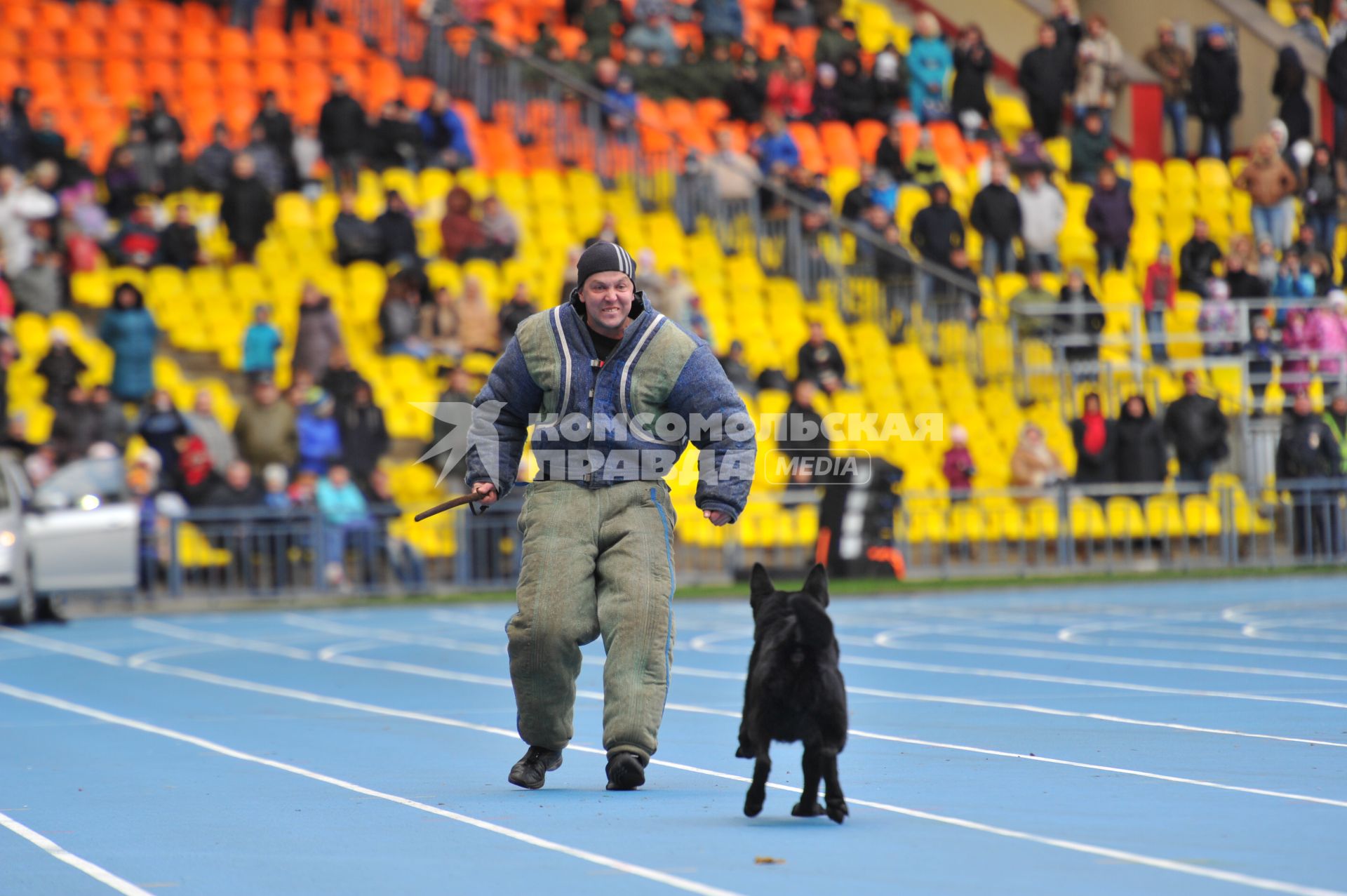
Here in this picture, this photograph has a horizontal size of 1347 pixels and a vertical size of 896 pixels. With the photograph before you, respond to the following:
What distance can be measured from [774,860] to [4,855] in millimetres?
2606

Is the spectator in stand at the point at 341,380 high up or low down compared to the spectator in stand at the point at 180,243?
down

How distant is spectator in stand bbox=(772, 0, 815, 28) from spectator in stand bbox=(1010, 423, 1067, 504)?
1019 centimetres

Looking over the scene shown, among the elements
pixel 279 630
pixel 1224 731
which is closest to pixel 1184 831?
pixel 1224 731

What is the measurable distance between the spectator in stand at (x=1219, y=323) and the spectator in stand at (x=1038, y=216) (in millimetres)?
2151

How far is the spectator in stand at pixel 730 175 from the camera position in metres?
27.7

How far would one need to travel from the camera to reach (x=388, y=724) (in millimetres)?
11664

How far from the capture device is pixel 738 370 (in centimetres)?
2436

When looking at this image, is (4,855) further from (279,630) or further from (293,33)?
(293,33)

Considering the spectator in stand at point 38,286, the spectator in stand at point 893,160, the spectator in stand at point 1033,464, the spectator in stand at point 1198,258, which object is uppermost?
the spectator in stand at point 893,160

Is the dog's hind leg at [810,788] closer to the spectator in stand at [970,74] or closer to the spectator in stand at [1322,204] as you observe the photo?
the spectator in stand at [1322,204]

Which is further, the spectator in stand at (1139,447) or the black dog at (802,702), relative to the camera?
the spectator in stand at (1139,447)

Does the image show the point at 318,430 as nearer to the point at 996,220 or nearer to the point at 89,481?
the point at 89,481

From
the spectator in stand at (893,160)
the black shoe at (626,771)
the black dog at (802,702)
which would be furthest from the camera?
the spectator in stand at (893,160)

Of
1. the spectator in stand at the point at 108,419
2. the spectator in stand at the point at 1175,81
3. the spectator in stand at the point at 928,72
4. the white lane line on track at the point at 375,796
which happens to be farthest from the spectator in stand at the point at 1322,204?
the white lane line on track at the point at 375,796
